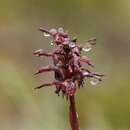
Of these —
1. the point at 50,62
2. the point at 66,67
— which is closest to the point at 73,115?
the point at 66,67

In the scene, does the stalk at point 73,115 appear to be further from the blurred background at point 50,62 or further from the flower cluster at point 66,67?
the blurred background at point 50,62

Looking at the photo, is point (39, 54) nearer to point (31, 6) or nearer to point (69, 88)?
point (69, 88)

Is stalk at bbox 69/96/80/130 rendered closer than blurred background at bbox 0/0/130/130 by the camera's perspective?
Yes

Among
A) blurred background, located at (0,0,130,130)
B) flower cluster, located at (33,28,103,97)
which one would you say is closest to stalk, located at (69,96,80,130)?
flower cluster, located at (33,28,103,97)

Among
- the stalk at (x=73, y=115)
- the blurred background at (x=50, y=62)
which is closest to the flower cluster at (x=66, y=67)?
the stalk at (x=73, y=115)

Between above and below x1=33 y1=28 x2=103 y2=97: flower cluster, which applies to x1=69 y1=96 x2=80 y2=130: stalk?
below

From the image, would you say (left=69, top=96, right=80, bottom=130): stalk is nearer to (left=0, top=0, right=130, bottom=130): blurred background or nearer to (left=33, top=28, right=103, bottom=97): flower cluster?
(left=33, top=28, right=103, bottom=97): flower cluster
